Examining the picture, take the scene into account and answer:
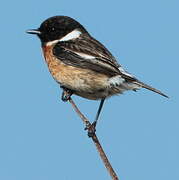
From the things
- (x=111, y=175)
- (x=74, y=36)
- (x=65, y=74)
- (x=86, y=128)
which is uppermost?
(x=74, y=36)

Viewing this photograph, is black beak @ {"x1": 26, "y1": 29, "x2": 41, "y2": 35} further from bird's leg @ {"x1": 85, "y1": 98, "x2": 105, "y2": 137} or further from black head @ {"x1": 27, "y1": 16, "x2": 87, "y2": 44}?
bird's leg @ {"x1": 85, "y1": 98, "x2": 105, "y2": 137}

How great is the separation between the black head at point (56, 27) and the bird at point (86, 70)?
12cm

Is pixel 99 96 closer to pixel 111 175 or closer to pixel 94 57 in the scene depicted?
pixel 94 57

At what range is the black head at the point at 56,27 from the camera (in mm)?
7188

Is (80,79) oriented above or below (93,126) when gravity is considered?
above

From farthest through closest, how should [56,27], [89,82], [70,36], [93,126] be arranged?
[56,27] → [70,36] → [89,82] → [93,126]

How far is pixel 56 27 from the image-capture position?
7242 mm

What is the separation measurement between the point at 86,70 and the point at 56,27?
50.3 inches

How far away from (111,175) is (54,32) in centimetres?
434

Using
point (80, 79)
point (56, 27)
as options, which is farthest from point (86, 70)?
point (56, 27)

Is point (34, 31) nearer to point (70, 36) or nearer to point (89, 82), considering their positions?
point (70, 36)

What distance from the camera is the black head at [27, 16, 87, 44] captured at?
7188 mm

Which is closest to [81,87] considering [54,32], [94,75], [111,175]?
[94,75]

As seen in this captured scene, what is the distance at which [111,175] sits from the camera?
10.6ft
